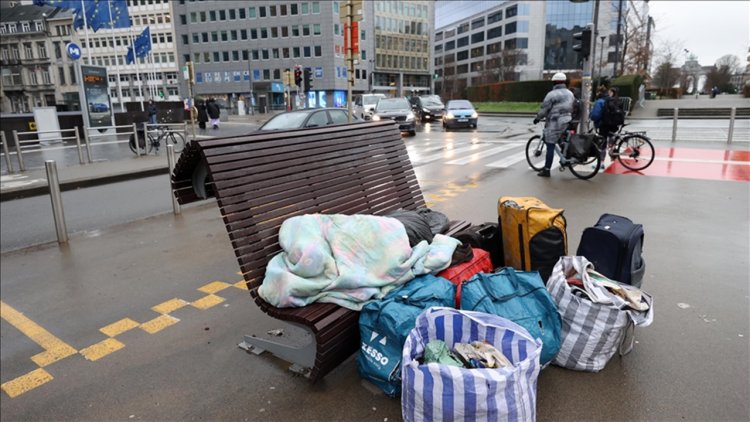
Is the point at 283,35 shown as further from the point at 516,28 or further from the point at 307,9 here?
the point at 516,28

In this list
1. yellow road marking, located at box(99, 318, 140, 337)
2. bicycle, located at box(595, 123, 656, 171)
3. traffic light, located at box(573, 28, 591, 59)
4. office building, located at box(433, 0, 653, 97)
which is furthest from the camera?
office building, located at box(433, 0, 653, 97)

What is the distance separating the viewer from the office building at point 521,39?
78750 mm

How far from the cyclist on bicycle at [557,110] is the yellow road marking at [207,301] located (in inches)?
275

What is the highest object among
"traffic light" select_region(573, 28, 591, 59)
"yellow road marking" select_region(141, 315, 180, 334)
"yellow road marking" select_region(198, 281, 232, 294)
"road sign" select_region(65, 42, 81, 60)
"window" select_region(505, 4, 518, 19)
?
"window" select_region(505, 4, 518, 19)

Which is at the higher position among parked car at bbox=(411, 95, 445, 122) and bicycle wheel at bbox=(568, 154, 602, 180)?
parked car at bbox=(411, 95, 445, 122)

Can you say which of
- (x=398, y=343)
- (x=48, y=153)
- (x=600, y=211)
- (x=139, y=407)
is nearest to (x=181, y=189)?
(x=139, y=407)

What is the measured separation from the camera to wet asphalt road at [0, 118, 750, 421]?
101 inches

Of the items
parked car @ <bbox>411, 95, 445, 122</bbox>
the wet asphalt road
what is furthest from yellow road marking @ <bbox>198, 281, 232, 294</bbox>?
parked car @ <bbox>411, 95, 445, 122</bbox>

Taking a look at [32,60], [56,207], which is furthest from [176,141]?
[32,60]

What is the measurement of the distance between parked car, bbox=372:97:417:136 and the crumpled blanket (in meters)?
16.9

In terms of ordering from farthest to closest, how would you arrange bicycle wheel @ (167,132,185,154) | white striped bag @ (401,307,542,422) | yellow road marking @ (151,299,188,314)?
bicycle wheel @ (167,132,185,154)
yellow road marking @ (151,299,188,314)
white striped bag @ (401,307,542,422)

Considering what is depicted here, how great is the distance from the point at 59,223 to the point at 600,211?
7180mm

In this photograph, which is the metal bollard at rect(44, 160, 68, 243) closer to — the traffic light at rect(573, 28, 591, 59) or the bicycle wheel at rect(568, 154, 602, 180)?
the bicycle wheel at rect(568, 154, 602, 180)

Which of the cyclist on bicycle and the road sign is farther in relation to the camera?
the road sign
